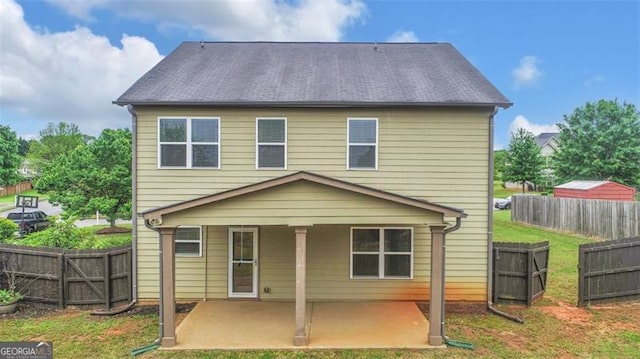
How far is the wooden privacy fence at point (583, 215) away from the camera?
48.7 ft

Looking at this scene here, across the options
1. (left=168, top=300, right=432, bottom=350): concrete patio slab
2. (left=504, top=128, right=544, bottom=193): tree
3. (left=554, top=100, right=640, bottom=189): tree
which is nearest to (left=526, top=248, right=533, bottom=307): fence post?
(left=168, top=300, right=432, bottom=350): concrete patio slab

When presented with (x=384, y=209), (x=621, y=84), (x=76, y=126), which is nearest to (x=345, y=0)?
(x=384, y=209)

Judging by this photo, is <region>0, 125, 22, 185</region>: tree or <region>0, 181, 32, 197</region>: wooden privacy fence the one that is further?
<region>0, 181, 32, 197</region>: wooden privacy fence

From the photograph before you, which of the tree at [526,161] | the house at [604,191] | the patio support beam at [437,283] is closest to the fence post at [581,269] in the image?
the patio support beam at [437,283]

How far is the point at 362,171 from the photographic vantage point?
9.01 metres

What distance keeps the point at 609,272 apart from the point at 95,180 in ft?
73.3

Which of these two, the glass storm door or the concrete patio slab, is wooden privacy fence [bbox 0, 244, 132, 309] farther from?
the glass storm door

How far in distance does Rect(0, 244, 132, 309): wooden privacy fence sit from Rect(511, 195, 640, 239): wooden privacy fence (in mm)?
19169

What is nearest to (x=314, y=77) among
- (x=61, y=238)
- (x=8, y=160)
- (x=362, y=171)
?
(x=362, y=171)

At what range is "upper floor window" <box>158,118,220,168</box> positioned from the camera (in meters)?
8.97

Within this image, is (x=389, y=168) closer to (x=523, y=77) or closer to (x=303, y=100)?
(x=303, y=100)

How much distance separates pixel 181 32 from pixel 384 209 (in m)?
18.1

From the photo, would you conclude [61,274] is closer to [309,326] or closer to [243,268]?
[243,268]

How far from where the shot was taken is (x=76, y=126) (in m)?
68.1
